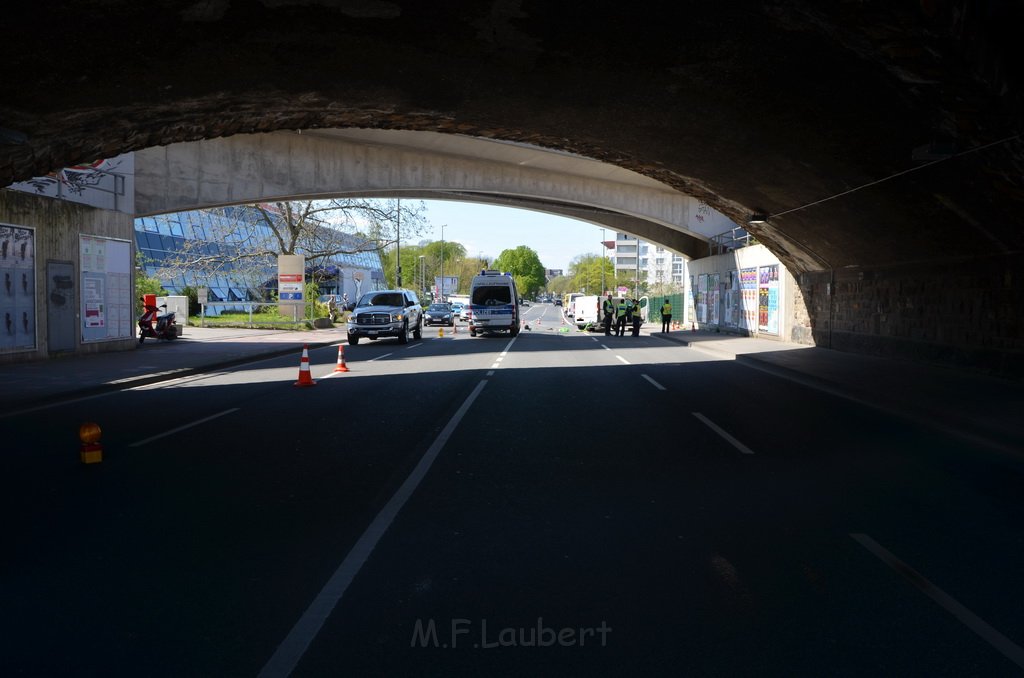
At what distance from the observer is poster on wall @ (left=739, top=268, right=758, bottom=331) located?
34.3m

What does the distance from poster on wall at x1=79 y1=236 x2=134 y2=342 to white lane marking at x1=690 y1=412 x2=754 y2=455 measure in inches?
720

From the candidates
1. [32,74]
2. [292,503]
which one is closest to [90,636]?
[292,503]

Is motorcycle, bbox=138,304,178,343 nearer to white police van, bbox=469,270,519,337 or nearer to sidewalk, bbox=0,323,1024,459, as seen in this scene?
sidewalk, bbox=0,323,1024,459

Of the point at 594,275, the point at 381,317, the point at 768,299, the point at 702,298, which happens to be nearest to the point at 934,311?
the point at 768,299

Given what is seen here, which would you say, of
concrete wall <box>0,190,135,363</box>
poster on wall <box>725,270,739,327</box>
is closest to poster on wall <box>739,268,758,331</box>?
poster on wall <box>725,270,739,327</box>

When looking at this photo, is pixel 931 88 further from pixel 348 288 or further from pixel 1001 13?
pixel 348 288

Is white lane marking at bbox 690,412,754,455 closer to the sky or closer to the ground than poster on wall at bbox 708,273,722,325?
closer to the ground

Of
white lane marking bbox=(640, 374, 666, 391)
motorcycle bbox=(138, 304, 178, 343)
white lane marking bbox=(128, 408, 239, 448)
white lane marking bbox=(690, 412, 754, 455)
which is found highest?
motorcycle bbox=(138, 304, 178, 343)

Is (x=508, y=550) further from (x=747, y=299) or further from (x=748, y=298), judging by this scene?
(x=747, y=299)

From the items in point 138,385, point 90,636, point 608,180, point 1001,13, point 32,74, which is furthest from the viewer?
point 608,180

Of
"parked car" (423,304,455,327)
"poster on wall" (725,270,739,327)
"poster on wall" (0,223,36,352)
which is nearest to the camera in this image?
"poster on wall" (0,223,36,352)

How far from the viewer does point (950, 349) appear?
18.3m

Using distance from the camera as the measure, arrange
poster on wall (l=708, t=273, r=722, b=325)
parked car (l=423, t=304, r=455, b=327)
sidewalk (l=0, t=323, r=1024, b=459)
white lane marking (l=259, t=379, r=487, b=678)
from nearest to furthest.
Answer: white lane marking (l=259, t=379, r=487, b=678) < sidewalk (l=0, t=323, r=1024, b=459) < poster on wall (l=708, t=273, r=722, b=325) < parked car (l=423, t=304, r=455, b=327)

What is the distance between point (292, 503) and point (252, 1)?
6549mm
